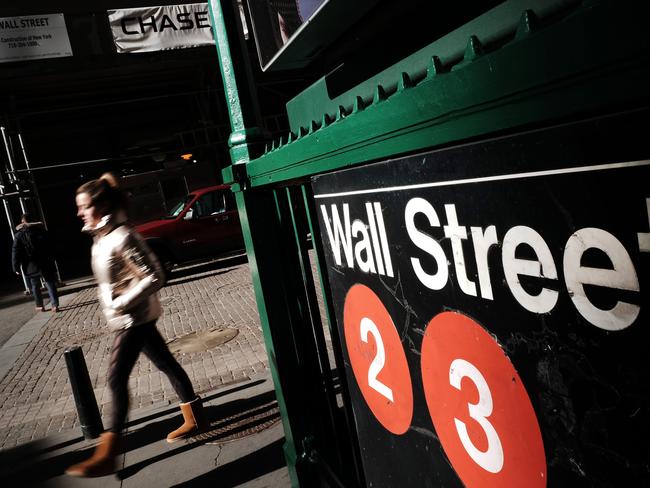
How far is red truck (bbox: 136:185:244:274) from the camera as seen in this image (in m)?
10.4

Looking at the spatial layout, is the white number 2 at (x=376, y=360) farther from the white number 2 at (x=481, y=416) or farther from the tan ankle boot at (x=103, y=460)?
the tan ankle boot at (x=103, y=460)

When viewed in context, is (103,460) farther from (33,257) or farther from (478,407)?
(33,257)

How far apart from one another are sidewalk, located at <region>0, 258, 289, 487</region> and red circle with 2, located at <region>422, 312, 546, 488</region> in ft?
6.59

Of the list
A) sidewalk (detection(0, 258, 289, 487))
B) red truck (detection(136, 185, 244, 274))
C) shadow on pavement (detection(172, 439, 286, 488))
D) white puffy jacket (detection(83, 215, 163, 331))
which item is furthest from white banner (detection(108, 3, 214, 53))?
shadow on pavement (detection(172, 439, 286, 488))

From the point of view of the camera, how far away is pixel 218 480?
118 inches

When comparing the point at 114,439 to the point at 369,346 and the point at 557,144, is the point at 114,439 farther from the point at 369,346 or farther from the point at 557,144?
the point at 557,144

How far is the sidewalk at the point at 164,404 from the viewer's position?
3.20 m

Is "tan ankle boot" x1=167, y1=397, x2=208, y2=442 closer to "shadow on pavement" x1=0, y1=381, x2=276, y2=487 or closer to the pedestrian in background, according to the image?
"shadow on pavement" x1=0, y1=381, x2=276, y2=487

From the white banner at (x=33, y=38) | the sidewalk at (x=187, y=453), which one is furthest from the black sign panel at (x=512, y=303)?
the white banner at (x=33, y=38)

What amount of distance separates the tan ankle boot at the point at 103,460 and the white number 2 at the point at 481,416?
268 cm

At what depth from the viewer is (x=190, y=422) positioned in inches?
140

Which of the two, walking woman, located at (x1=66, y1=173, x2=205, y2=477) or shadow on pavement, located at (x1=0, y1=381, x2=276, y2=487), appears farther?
shadow on pavement, located at (x1=0, y1=381, x2=276, y2=487)

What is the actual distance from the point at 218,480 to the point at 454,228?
8.71 feet

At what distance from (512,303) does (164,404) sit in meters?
3.96
